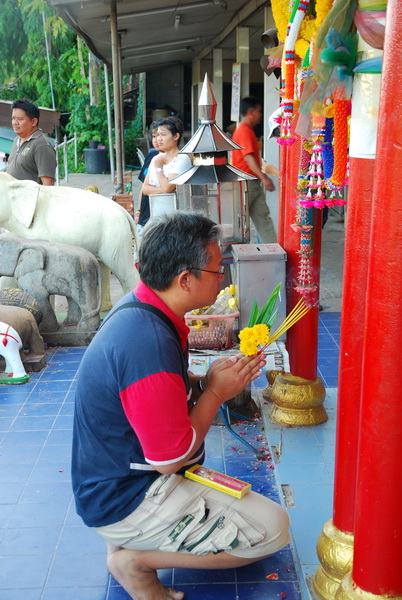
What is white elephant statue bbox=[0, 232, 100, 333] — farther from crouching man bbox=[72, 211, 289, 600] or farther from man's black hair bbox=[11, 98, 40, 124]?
crouching man bbox=[72, 211, 289, 600]

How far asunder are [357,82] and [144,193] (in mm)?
3864

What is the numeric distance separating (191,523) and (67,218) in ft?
13.6

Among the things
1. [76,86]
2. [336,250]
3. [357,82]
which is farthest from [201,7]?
[76,86]

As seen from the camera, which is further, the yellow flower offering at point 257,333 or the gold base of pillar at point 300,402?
the gold base of pillar at point 300,402

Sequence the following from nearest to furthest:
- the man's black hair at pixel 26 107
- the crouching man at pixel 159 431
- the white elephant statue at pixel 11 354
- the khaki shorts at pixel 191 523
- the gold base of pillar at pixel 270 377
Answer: the crouching man at pixel 159 431 → the khaki shorts at pixel 191 523 → the gold base of pillar at pixel 270 377 → the white elephant statue at pixel 11 354 → the man's black hair at pixel 26 107

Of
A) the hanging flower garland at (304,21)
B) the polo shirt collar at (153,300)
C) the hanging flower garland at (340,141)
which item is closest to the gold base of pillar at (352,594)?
the polo shirt collar at (153,300)

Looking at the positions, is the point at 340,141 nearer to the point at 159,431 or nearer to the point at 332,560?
the point at 159,431

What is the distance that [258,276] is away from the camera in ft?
13.3

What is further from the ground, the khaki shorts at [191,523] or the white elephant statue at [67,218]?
the white elephant statue at [67,218]

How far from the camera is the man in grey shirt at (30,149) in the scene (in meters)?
6.20

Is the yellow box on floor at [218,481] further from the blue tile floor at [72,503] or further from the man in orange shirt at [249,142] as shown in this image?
the man in orange shirt at [249,142]

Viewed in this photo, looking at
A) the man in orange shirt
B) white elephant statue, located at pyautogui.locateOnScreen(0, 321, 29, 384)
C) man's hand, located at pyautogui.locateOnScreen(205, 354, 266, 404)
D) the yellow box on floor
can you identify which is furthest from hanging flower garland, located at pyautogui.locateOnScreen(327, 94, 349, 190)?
the man in orange shirt

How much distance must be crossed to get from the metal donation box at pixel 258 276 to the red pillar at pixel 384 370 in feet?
6.65

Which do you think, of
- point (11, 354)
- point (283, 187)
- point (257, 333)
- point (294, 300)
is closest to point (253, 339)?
point (257, 333)
